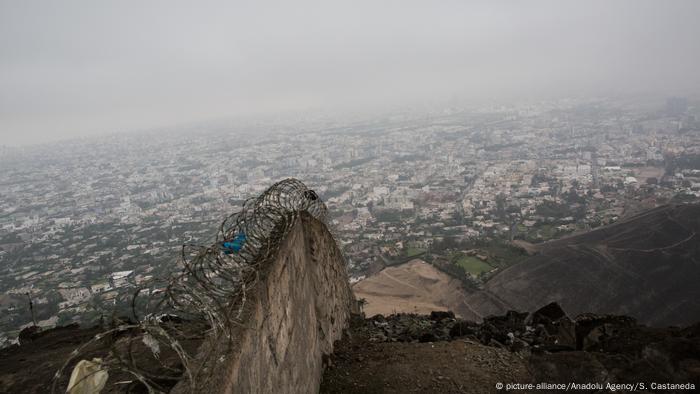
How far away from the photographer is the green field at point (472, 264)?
17.9 m

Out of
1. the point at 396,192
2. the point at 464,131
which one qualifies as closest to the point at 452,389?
the point at 396,192

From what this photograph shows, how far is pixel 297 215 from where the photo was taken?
563 cm

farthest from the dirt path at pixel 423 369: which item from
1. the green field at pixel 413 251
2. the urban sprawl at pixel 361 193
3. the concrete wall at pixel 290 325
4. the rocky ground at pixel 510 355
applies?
the green field at pixel 413 251

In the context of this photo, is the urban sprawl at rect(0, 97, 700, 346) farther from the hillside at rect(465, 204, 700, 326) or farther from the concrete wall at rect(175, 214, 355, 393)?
the concrete wall at rect(175, 214, 355, 393)

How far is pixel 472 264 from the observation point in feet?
61.3

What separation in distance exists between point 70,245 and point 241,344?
25350 mm

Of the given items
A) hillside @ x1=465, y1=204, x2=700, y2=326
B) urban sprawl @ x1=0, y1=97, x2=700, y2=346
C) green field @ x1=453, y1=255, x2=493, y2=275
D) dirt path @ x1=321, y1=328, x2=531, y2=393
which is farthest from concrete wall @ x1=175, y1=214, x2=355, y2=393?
green field @ x1=453, y1=255, x2=493, y2=275

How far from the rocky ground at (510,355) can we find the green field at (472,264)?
9837mm

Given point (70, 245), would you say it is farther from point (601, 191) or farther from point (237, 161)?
point (601, 191)

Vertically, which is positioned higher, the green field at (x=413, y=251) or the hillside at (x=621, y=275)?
the hillside at (x=621, y=275)

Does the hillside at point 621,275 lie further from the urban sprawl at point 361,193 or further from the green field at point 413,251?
the green field at point 413,251

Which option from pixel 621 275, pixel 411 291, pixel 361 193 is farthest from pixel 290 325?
pixel 361 193

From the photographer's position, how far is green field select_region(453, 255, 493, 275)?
17.9 meters

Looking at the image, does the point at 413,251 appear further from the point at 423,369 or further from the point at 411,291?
the point at 423,369
